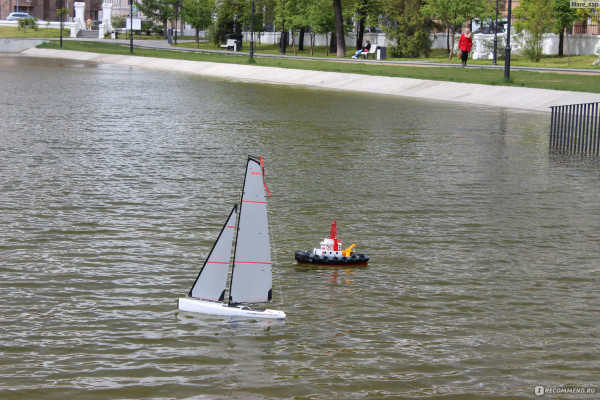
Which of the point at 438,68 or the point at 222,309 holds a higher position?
the point at 438,68

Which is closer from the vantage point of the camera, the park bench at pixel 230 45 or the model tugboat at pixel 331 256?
the model tugboat at pixel 331 256

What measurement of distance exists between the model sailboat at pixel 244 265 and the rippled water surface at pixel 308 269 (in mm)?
248

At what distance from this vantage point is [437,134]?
110ft

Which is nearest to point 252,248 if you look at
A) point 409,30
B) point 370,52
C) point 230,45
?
point 370,52

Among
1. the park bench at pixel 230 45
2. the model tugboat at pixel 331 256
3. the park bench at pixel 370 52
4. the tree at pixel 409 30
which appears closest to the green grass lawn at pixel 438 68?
the park bench at pixel 230 45

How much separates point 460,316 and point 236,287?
3.15m

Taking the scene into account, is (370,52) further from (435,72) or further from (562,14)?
(435,72)

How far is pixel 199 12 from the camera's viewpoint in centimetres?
11125

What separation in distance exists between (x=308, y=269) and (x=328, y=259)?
0.37 meters

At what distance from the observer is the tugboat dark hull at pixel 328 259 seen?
50.6 feet

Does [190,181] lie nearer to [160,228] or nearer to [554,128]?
[160,228]

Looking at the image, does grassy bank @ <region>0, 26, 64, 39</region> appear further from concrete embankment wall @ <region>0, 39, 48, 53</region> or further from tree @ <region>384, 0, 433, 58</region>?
tree @ <region>384, 0, 433, 58</region>

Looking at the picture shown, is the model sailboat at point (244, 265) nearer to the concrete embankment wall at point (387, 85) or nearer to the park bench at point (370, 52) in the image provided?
the concrete embankment wall at point (387, 85)

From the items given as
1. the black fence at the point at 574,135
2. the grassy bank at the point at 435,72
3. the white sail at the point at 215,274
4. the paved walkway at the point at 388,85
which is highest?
the grassy bank at the point at 435,72
